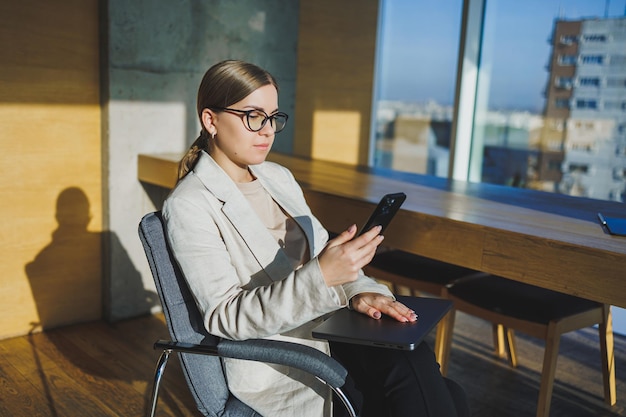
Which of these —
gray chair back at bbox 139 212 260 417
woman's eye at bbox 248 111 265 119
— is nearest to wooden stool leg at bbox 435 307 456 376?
gray chair back at bbox 139 212 260 417

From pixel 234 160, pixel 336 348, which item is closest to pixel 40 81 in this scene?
pixel 234 160

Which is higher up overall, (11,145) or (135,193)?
(11,145)

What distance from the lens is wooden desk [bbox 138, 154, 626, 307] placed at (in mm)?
1763

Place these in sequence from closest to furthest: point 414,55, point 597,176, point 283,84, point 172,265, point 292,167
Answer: point 172,265 → point 292,167 → point 597,176 → point 283,84 → point 414,55

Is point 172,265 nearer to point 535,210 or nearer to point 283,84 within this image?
point 535,210

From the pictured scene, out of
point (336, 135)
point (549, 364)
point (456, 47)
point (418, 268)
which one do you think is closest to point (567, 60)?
point (456, 47)

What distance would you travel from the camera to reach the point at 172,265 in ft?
5.12

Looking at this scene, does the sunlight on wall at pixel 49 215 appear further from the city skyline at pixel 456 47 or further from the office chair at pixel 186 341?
the city skyline at pixel 456 47

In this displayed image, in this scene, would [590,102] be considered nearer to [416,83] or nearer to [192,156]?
[416,83]

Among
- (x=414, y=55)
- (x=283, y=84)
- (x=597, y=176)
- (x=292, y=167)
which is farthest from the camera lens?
(x=414, y=55)

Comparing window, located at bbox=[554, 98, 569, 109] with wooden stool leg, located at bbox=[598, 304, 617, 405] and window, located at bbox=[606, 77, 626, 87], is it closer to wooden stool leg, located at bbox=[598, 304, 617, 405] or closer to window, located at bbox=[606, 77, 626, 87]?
window, located at bbox=[606, 77, 626, 87]

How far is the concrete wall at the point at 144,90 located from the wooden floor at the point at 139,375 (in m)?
0.29

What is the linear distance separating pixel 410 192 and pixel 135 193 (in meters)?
1.42

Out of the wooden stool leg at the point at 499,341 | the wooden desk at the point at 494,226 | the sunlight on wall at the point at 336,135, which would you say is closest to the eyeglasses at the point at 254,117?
the wooden desk at the point at 494,226
